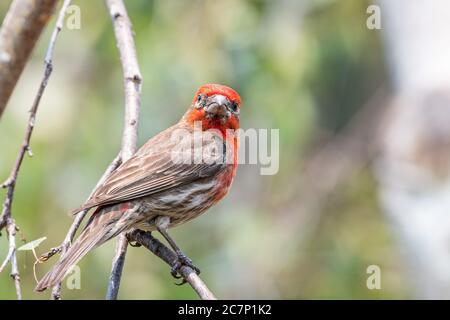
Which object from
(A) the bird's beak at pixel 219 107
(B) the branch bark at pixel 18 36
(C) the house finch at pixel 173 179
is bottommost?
(B) the branch bark at pixel 18 36

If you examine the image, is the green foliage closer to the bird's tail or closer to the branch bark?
the bird's tail

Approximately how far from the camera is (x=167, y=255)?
4.38 m

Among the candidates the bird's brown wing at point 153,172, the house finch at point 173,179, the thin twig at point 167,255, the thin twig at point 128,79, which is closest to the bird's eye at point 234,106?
the house finch at point 173,179

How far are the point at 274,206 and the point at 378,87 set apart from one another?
276cm

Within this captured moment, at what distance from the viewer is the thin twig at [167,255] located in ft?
11.6

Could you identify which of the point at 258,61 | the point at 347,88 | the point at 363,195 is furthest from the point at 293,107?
the point at 347,88

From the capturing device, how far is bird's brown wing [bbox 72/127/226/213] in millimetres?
4676

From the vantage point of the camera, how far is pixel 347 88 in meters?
10.0

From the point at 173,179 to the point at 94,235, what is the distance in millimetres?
836

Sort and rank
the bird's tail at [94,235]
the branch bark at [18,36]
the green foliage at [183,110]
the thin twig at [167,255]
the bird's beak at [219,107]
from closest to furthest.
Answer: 1. the branch bark at [18,36]
2. the thin twig at [167,255]
3. the bird's tail at [94,235]
4. the bird's beak at [219,107]
5. the green foliage at [183,110]

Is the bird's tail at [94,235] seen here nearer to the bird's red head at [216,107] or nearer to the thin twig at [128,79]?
the thin twig at [128,79]

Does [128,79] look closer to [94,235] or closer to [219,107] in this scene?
[219,107]

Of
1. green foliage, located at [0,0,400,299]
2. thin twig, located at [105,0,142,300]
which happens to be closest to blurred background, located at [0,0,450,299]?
green foliage, located at [0,0,400,299]
